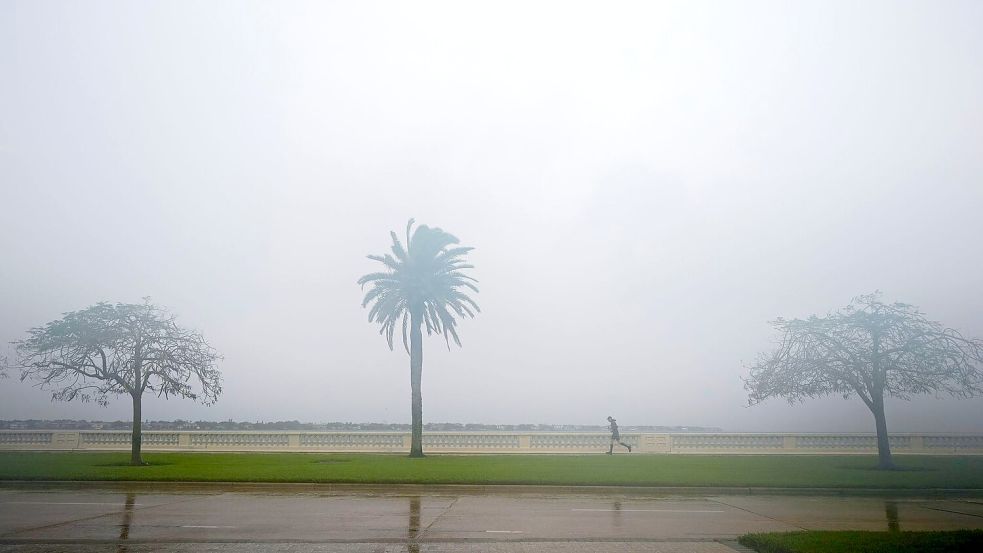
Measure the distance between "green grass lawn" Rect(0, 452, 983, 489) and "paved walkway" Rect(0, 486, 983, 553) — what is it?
1151 mm

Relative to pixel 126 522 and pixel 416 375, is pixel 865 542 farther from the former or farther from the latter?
pixel 416 375

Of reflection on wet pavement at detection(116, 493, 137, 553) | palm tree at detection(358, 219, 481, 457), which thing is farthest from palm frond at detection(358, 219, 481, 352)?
reflection on wet pavement at detection(116, 493, 137, 553)

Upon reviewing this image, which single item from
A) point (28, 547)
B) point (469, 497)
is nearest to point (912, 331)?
point (469, 497)

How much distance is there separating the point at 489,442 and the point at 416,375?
5354mm

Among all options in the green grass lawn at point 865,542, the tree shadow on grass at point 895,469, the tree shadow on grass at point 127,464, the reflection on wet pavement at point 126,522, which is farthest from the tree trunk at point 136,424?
the tree shadow on grass at point 895,469

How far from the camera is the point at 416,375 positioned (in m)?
34.5

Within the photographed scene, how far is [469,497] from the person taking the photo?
660 inches

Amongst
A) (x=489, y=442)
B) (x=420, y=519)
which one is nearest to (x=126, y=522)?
(x=420, y=519)

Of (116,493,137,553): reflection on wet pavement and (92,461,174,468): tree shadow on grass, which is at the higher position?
(116,493,137,553): reflection on wet pavement

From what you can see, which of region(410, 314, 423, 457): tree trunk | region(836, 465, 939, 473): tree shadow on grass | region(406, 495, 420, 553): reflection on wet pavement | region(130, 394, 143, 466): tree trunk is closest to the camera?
region(406, 495, 420, 553): reflection on wet pavement

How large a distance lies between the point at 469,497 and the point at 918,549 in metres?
10.3

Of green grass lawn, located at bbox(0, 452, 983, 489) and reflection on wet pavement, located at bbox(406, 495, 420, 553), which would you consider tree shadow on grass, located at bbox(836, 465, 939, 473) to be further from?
reflection on wet pavement, located at bbox(406, 495, 420, 553)

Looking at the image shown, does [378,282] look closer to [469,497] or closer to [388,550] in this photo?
[469,497]

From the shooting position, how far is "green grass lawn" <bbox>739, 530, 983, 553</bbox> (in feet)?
29.0
